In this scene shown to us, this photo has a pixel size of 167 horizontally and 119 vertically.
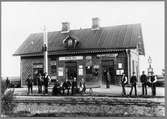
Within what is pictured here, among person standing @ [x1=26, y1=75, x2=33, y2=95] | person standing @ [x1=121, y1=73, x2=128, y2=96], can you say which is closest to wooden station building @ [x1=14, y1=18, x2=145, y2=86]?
person standing @ [x1=26, y1=75, x2=33, y2=95]

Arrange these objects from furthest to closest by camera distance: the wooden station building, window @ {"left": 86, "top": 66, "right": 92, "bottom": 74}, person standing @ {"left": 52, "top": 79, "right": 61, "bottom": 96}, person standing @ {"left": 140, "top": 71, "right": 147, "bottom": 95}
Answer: window @ {"left": 86, "top": 66, "right": 92, "bottom": 74} → the wooden station building → person standing @ {"left": 52, "top": 79, "right": 61, "bottom": 96} → person standing @ {"left": 140, "top": 71, "right": 147, "bottom": 95}

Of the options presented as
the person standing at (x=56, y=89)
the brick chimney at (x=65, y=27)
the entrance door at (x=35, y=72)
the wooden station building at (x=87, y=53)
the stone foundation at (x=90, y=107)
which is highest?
the brick chimney at (x=65, y=27)

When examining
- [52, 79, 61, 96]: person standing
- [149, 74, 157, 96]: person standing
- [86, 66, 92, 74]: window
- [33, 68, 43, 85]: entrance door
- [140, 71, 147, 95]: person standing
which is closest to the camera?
[149, 74, 157, 96]: person standing

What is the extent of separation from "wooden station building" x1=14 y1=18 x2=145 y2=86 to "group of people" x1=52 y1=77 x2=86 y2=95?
0.35 metres

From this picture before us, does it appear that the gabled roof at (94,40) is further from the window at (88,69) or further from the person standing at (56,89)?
the person standing at (56,89)

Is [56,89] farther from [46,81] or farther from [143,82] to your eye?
[143,82]

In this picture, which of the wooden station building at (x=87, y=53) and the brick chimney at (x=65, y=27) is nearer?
the brick chimney at (x=65, y=27)

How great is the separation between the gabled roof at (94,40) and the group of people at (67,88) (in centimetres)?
161

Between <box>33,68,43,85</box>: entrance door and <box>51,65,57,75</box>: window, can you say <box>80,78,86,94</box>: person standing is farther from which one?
<box>33,68,43,85</box>: entrance door

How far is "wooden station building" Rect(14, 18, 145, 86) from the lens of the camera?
11320 mm

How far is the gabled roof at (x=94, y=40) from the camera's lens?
11336mm

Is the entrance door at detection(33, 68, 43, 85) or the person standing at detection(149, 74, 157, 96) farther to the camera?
the entrance door at detection(33, 68, 43, 85)

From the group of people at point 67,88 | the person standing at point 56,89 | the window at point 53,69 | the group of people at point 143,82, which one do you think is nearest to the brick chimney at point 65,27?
the window at point 53,69

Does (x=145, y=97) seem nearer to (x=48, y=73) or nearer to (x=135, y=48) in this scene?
(x=135, y=48)
